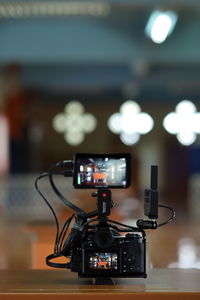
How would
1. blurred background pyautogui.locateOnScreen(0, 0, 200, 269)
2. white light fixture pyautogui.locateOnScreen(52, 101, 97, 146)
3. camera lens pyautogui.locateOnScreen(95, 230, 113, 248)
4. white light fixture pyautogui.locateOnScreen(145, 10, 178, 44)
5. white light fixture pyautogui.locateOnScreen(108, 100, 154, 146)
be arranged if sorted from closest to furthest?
1. camera lens pyautogui.locateOnScreen(95, 230, 113, 248)
2. blurred background pyautogui.locateOnScreen(0, 0, 200, 269)
3. white light fixture pyautogui.locateOnScreen(145, 10, 178, 44)
4. white light fixture pyautogui.locateOnScreen(108, 100, 154, 146)
5. white light fixture pyautogui.locateOnScreen(52, 101, 97, 146)

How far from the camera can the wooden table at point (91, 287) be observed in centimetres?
254

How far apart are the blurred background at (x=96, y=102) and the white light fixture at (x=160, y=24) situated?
15 millimetres

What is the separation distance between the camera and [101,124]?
805 inches

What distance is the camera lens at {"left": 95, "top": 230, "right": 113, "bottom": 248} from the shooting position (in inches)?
105

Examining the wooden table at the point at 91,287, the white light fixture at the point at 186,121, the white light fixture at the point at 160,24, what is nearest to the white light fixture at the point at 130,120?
the white light fixture at the point at 186,121

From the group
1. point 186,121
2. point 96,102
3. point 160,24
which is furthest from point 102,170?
point 96,102

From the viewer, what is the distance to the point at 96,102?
64.5 ft

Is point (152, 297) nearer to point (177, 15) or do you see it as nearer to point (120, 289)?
point (120, 289)

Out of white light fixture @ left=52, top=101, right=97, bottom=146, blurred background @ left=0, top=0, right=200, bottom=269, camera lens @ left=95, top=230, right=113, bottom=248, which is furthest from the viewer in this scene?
white light fixture @ left=52, top=101, right=97, bottom=146

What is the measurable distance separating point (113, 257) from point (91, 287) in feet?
0.48

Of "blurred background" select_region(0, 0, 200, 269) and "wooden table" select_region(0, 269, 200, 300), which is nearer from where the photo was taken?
"wooden table" select_region(0, 269, 200, 300)

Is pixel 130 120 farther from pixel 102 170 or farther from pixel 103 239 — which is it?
pixel 103 239

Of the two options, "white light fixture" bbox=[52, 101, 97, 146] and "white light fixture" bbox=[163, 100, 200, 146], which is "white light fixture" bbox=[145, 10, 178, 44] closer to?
"white light fixture" bbox=[163, 100, 200, 146]

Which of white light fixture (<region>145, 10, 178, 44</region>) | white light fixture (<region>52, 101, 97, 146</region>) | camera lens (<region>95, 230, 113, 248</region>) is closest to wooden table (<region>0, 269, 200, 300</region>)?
camera lens (<region>95, 230, 113, 248</region>)
